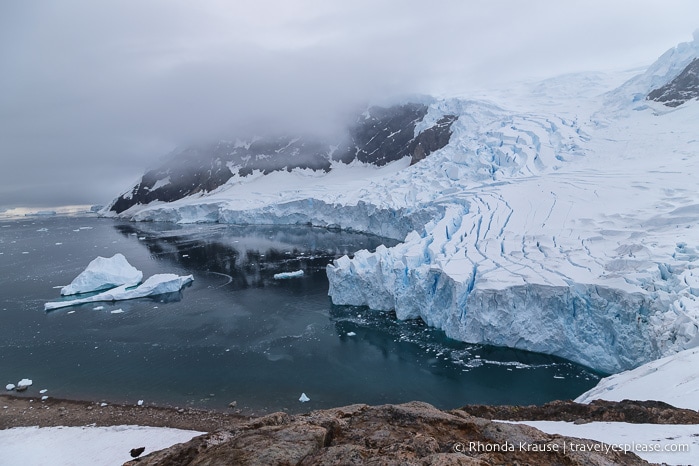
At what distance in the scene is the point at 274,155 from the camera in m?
78.1

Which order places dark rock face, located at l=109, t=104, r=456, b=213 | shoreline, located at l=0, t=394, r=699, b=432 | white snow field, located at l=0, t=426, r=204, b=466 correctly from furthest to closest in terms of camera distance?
dark rock face, located at l=109, t=104, r=456, b=213 → shoreline, located at l=0, t=394, r=699, b=432 → white snow field, located at l=0, t=426, r=204, b=466

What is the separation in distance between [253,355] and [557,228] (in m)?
13.1

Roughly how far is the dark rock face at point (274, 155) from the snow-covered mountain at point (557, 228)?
2573cm

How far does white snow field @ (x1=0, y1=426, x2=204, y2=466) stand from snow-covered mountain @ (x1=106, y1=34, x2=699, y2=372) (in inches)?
400

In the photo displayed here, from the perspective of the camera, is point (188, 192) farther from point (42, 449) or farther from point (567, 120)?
point (42, 449)

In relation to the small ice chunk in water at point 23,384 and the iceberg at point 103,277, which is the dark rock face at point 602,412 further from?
the iceberg at point 103,277

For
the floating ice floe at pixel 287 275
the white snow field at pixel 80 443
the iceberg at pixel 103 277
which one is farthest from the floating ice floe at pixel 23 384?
the floating ice floe at pixel 287 275

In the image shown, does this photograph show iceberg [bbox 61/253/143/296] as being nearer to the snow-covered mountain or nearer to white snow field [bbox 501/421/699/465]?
the snow-covered mountain

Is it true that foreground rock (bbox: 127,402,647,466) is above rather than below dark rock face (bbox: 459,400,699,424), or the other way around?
above

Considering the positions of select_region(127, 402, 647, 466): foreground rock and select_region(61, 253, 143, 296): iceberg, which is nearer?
select_region(127, 402, 647, 466): foreground rock

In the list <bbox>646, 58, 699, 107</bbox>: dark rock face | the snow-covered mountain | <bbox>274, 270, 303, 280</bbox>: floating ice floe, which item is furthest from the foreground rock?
<bbox>646, 58, 699, 107</bbox>: dark rock face

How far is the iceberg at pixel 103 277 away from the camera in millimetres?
23766

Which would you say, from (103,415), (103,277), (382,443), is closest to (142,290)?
(103,277)

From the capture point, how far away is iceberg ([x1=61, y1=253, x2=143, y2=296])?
23766mm
